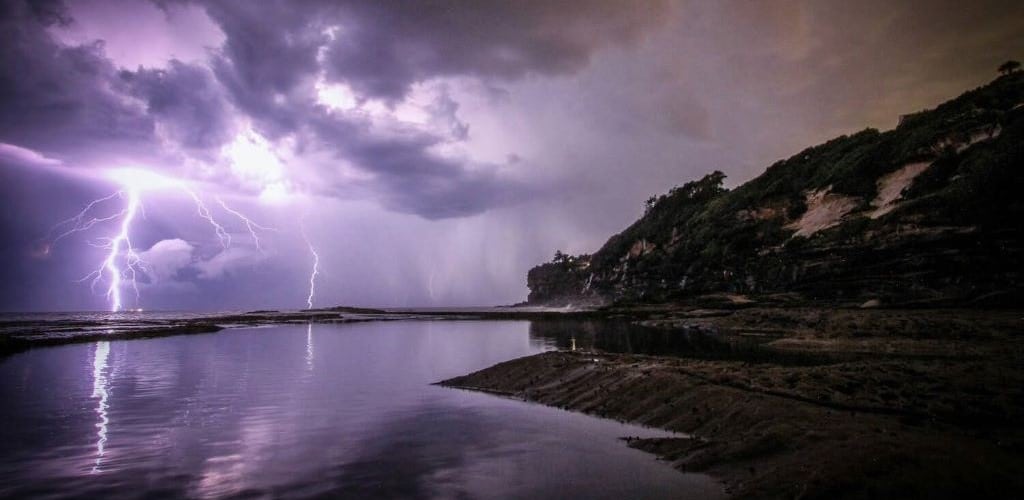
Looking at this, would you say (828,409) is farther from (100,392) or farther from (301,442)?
(100,392)

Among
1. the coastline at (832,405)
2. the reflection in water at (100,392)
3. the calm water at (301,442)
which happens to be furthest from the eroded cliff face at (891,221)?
the reflection in water at (100,392)

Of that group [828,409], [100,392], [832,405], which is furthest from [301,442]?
[100,392]

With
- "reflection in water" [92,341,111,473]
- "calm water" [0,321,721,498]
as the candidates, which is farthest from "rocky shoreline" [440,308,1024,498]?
"reflection in water" [92,341,111,473]

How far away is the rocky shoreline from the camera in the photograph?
9.07 m

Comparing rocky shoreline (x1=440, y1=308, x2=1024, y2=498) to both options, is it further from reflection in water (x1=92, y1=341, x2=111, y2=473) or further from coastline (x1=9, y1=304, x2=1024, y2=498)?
reflection in water (x1=92, y1=341, x2=111, y2=473)

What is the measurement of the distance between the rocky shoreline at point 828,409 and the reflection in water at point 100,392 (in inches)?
580

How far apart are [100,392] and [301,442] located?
55.0 feet

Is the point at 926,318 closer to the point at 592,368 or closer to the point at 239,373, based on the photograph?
the point at 592,368

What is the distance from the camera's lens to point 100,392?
2408 centimetres

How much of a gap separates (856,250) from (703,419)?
4826 cm

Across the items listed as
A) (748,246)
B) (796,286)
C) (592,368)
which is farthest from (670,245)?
(592,368)

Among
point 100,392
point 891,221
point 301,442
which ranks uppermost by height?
point 891,221

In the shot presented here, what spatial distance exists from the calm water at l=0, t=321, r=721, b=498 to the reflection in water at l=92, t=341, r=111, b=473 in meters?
0.09

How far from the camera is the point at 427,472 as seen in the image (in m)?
12.2
